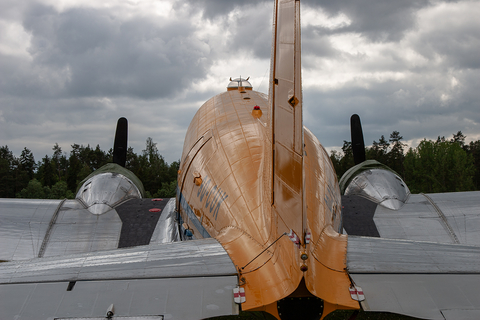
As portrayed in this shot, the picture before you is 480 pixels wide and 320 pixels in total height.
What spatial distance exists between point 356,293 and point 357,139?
10.2 metres

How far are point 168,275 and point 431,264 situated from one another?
2748 mm

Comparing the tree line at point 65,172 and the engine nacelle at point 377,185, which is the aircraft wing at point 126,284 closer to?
the engine nacelle at point 377,185

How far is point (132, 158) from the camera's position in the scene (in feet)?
232

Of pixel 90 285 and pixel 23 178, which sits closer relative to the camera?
pixel 90 285

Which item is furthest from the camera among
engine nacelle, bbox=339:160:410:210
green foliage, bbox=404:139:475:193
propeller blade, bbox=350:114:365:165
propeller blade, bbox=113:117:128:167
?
green foliage, bbox=404:139:475:193

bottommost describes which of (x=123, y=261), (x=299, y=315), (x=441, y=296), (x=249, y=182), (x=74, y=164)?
(x=299, y=315)

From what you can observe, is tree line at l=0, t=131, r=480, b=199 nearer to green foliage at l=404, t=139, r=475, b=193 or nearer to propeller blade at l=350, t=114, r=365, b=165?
green foliage at l=404, t=139, r=475, b=193

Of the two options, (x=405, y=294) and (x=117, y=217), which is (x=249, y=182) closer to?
Result: (x=405, y=294)

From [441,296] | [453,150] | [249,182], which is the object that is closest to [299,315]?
[441,296]

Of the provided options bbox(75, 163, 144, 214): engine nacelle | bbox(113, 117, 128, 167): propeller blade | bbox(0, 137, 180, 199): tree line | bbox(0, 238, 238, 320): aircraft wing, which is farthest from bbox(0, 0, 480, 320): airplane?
bbox(0, 137, 180, 199): tree line

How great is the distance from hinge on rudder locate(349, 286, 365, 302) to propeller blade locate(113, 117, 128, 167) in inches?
432

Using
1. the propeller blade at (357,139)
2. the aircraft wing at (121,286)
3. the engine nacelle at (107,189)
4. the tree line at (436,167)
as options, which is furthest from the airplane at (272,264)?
the tree line at (436,167)

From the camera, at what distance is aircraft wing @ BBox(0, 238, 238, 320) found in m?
3.31

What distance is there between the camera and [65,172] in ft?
252
